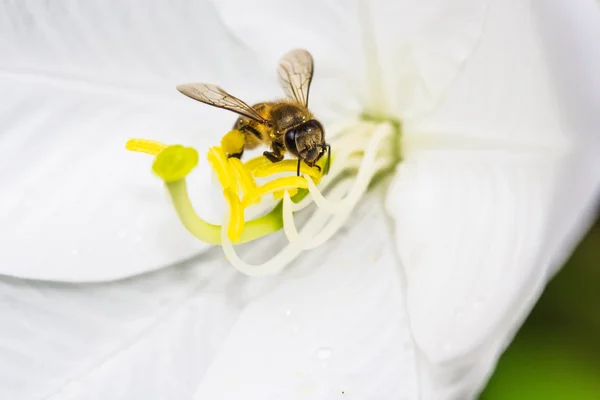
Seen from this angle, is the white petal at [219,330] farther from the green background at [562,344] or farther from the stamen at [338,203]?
the green background at [562,344]

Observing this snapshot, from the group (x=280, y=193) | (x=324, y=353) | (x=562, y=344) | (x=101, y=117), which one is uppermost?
(x=101, y=117)

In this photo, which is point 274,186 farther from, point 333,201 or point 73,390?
point 73,390

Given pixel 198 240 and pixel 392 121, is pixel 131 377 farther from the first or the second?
pixel 392 121

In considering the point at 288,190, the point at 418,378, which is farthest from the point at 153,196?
the point at 418,378

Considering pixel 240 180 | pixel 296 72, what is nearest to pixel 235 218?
pixel 240 180

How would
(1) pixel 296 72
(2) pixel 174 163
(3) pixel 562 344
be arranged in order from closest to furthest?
(2) pixel 174 163
(1) pixel 296 72
(3) pixel 562 344

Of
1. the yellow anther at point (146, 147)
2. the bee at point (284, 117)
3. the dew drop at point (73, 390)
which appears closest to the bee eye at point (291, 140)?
the bee at point (284, 117)
